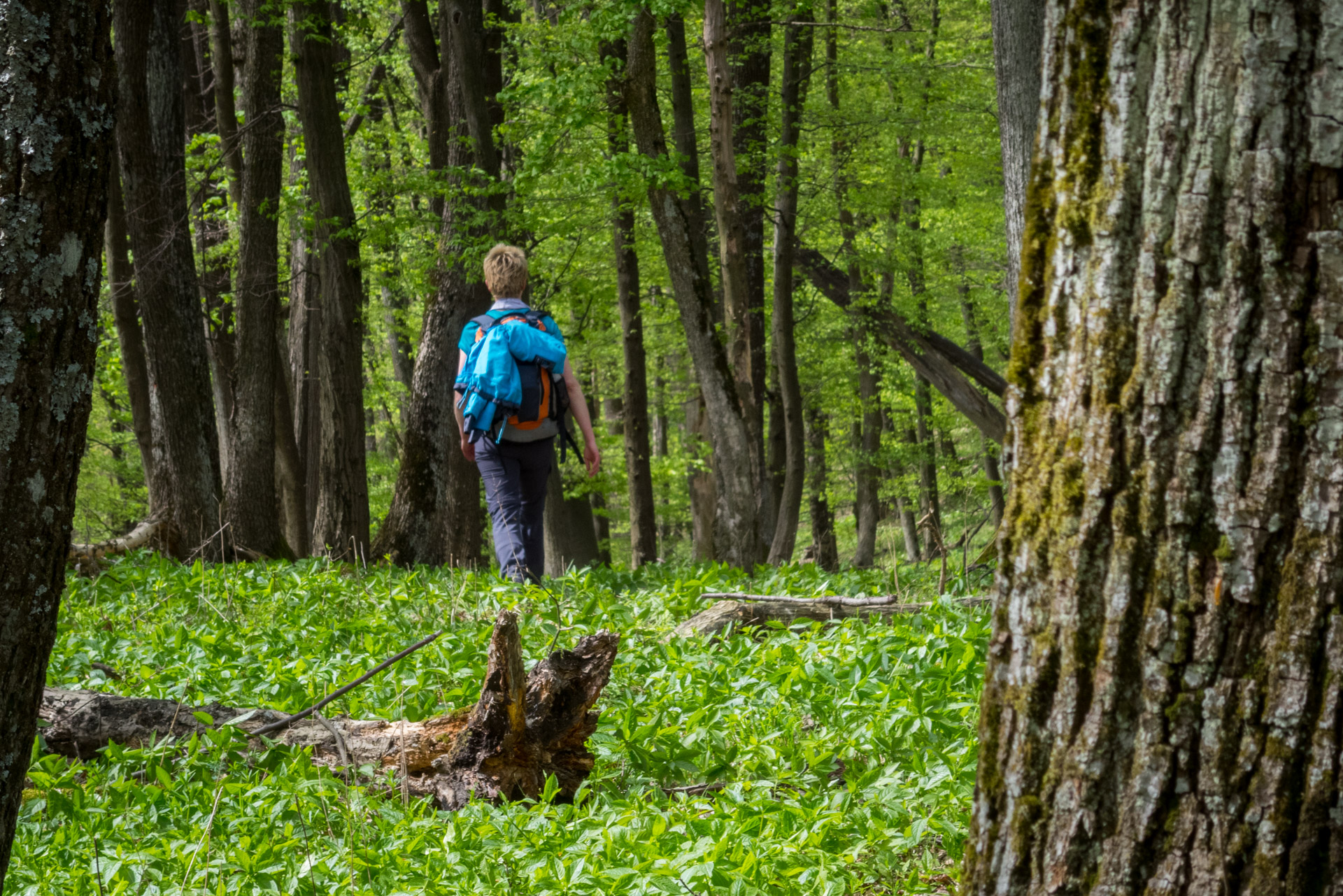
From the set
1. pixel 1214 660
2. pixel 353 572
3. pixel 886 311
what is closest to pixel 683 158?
pixel 353 572

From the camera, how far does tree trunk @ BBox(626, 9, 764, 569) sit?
972 centimetres

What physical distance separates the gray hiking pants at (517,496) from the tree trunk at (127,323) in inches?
228

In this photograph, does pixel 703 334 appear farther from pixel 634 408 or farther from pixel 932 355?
pixel 634 408

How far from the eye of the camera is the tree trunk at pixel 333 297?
10359 millimetres

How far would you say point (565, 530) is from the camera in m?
15.0

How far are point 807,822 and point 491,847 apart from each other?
944 mm

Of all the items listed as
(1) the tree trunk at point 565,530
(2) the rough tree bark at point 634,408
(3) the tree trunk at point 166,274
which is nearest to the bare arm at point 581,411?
(3) the tree trunk at point 166,274

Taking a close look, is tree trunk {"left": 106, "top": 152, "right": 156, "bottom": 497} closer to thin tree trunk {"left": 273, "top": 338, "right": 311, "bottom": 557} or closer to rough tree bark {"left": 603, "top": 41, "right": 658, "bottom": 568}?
thin tree trunk {"left": 273, "top": 338, "right": 311, "bottom": 557}

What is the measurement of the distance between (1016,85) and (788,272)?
7.84m

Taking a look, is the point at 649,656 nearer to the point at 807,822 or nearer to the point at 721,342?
the point at 807,822

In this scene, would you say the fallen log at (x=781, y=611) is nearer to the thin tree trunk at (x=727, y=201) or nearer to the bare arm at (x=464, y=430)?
the bare arm at (x=464, y=430)

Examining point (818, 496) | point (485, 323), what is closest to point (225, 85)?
point (485, 323)

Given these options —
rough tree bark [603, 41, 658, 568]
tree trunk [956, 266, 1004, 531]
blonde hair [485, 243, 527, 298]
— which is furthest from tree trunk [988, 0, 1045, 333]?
tree trunk [956, 266, 1004, 531]

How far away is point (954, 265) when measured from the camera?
1895 cm
